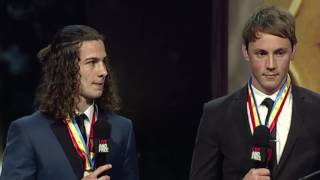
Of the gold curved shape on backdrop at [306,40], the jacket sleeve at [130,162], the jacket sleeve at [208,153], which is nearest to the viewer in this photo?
the jacket sleeve at [208,153]

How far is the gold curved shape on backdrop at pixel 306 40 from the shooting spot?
565cm

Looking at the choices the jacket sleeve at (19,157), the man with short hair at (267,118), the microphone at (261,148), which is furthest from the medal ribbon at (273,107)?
the jacket sleeve at (19,157)

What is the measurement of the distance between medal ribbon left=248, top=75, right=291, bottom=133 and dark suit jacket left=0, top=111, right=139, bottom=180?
0.72 m

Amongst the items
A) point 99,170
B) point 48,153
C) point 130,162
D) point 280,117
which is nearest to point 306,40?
point 130,162

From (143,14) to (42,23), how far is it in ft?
2.47

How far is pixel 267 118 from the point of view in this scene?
144 inches

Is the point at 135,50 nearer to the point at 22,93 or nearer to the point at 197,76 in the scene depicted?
the point at 197,76

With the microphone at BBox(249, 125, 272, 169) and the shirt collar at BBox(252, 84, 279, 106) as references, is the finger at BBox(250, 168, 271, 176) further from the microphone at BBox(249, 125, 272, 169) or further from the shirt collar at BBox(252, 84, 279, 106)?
the shirt collar at BBox(252, 84, 279, 106)

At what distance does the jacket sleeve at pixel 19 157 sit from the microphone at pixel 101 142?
0.37 metres

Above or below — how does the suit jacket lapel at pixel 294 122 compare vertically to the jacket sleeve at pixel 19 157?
above

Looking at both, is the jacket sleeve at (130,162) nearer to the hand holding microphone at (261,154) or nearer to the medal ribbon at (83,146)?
the medal ribbon at (83,146)

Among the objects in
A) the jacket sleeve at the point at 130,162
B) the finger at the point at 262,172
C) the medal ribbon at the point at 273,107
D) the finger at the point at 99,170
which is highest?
the medal ribbon at the point at 273,107

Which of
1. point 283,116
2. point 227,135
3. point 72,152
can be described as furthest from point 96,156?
point 283,116

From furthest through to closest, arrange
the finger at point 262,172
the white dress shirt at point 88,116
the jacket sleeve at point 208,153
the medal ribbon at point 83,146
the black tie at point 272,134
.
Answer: the white dress shirt at point 88,116
the medal ribbon at point 83,146
the jacket sleeve at point 208,153
the black tie at point 272,134
the finger at point 262,172
